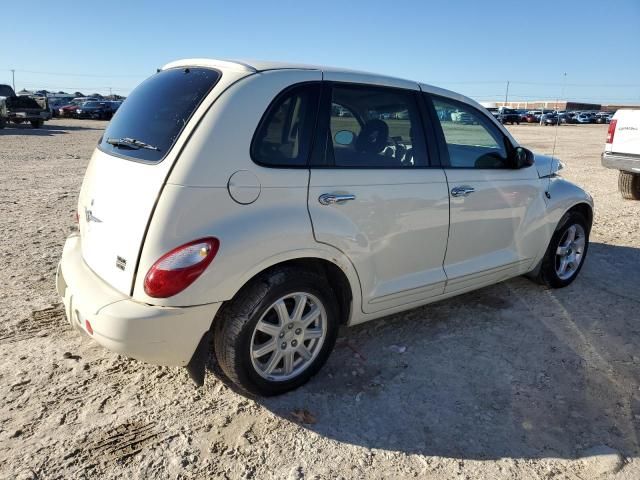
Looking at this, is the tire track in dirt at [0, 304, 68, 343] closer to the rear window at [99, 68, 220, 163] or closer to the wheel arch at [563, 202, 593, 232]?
the rear window at [99, 68, 220, 163]

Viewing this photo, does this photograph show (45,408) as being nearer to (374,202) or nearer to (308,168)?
(308,168)

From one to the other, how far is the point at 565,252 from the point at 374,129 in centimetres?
265

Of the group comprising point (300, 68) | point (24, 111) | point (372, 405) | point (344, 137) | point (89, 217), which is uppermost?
point (24, 111)

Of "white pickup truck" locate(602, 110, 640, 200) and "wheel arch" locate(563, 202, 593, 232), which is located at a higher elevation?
"white pickup truck" locate(602, 110, 640, 200)

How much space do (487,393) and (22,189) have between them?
8.44m

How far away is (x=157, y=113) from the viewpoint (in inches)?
116

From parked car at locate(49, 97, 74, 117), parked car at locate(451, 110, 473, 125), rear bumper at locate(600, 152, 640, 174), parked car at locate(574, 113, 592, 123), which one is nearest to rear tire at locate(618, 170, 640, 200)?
rear bumper at locate(600, 152, 640, 174)

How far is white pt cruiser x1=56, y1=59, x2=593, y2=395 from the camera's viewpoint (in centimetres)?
255

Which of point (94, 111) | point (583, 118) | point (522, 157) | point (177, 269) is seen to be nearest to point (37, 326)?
point (177, 269)

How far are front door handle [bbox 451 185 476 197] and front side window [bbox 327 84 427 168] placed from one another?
0.98ft

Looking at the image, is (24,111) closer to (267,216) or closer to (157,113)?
(157,113)

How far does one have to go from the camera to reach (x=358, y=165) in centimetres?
315

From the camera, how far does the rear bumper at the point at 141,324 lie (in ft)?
8.23

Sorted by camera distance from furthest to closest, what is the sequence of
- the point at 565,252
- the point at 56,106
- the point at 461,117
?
1. the point at 56,106
2. the point at 565,252
3. the point at 461,117
